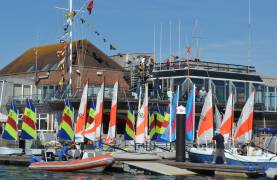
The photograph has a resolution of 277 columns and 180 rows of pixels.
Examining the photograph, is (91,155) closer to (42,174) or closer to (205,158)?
(42,174)

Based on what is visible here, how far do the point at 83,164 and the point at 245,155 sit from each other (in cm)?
865

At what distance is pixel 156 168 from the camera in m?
30.5

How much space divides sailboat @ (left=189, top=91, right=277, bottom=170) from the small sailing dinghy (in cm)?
546

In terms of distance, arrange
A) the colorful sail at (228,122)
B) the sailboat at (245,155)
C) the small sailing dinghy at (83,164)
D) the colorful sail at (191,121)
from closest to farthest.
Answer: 1. the sailboat at (245,155)
2. the small sailing dinghy at (83,164)
3. the colorful sail at (228,122)
4. the colorful sail at (191,121)

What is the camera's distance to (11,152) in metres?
41.0

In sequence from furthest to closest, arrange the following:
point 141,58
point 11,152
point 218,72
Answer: point 141,58 < point 218,72 < point 11,152

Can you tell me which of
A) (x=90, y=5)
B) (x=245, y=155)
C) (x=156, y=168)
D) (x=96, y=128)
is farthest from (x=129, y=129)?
(x=90, y=5)

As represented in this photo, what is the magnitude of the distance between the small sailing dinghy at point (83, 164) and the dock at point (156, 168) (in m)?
1.03

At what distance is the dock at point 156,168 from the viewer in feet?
97.0

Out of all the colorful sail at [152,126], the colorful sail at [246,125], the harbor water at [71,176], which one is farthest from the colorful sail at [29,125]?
the colorful sail at [246,125]

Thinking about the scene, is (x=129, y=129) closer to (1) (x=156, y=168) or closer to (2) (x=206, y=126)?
(2) (x=206, y=126)

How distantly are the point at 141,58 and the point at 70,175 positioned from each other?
34.0 metres

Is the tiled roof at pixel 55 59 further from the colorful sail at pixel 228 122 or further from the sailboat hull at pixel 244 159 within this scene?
the sailboat hull at pixel 244 159

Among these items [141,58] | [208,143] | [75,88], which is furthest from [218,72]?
[208,143]
